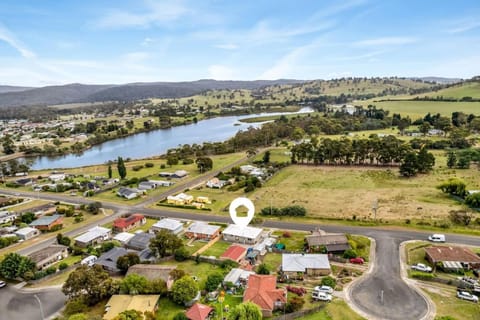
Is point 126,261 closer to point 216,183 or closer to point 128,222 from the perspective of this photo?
point 128,222

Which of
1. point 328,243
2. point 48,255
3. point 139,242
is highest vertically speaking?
point 328,243

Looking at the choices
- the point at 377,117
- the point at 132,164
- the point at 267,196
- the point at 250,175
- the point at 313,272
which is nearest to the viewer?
the point at 313,272

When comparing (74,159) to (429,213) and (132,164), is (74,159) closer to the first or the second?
(132,164)

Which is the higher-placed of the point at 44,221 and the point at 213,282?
the point at 213,282

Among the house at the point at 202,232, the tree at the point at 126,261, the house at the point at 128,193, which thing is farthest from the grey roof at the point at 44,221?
the house at the point at 202,232

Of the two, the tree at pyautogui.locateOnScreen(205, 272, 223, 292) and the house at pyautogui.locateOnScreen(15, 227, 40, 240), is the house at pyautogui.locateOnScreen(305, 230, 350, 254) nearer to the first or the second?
the tree at pyautogui.locateOnScreen(205, 272, 223, 292)

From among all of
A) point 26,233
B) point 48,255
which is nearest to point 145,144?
point 26,233

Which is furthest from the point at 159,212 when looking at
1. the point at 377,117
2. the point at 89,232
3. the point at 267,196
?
the point at 377,117
